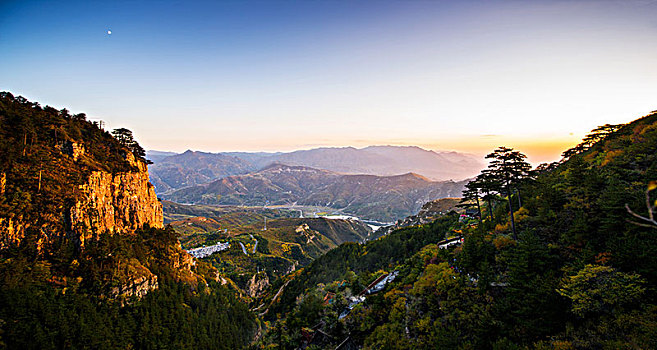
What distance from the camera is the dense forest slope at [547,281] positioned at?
15.1 meters

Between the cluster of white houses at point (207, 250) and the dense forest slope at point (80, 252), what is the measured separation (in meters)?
97.6

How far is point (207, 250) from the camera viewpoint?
525 ft

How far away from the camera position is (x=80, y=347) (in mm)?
35562

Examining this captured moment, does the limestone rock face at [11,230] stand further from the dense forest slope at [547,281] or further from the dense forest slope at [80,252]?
the dense forest slope at [547,281]

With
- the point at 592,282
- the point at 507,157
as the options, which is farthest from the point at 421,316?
the point at 507,157

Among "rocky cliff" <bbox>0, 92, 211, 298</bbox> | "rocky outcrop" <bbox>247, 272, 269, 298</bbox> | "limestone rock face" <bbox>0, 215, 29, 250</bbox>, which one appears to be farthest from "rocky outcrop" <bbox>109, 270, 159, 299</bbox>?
"rocky outcrop" <bbox>247, 272, 269, 298</bbox>

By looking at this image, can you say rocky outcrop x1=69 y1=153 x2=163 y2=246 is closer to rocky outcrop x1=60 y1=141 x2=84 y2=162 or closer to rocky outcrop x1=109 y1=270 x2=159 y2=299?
rocky outcrop x1=60 y1=141 x2=84 y2=162

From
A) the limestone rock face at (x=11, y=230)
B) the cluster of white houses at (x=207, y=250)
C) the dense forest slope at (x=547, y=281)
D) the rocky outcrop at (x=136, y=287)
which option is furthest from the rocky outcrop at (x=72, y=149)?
the cluster of white houses at (x=207, y=250)

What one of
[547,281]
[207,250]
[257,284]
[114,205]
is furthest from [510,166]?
[207,250]

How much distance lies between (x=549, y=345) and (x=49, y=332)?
174 ft

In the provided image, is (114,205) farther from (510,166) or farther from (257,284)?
(257,284)

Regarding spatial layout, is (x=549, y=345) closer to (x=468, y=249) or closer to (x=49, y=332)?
(x=468, y=249)

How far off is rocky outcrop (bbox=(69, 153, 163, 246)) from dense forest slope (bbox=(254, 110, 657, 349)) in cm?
4029

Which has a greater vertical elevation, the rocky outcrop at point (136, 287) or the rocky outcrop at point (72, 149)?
the rocky outcrop at point (72, 149)
